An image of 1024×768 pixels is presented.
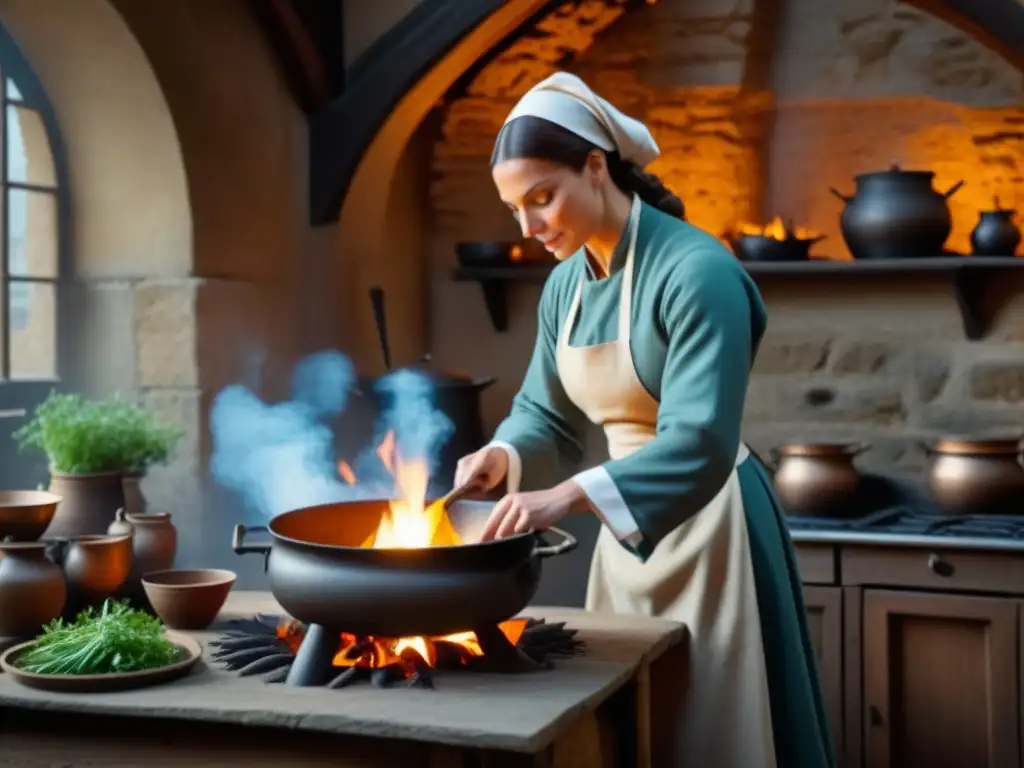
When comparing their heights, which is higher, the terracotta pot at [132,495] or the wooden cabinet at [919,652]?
the terracotta pot at [132,495]

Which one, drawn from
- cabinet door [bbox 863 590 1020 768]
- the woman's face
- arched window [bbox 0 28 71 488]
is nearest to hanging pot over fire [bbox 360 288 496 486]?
arched window [bbox 0 28 71 488]

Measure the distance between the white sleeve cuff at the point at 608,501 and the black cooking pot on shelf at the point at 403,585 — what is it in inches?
3.1

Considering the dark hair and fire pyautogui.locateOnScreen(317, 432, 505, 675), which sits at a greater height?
the dark hair

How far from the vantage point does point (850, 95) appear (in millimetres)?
3998

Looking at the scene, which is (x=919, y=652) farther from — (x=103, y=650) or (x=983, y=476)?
(x=103, y=650)

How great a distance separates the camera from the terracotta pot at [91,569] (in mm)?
2045

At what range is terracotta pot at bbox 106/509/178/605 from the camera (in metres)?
2.20

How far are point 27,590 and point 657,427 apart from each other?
99 cm

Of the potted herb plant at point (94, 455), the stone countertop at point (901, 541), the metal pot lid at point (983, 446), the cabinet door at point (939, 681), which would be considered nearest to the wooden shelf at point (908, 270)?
the metal pot lid at point (983, 446)

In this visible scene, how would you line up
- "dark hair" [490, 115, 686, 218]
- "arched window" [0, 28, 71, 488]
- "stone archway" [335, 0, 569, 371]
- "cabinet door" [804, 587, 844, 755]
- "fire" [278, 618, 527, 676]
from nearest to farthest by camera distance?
1. "fire" [278, 618, 527, 676]
2. "dark hair" [490, 115, 686, 218]
3. "arched window" [0, 28, 71, 488]
4. "cabinet door" [804, 587, 844, 755]
5. "stone archway" [335, 0, 569, 371]

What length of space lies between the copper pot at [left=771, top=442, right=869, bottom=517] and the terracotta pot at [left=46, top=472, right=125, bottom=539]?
186 cm

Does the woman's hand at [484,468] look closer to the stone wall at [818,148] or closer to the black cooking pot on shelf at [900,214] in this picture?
the black cooking pot on shelf at [900,214]

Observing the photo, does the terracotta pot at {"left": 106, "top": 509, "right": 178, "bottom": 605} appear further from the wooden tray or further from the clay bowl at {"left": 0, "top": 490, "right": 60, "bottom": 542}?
the wooden tray

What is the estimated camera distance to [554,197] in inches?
75.1
